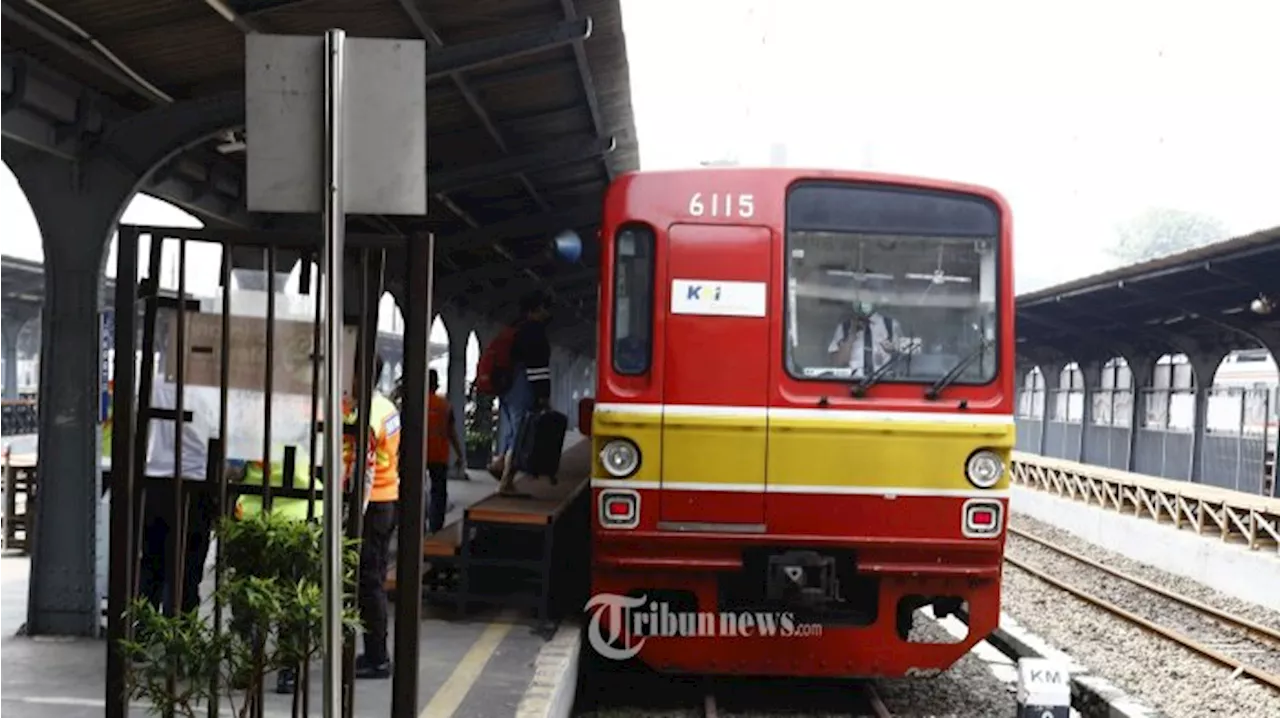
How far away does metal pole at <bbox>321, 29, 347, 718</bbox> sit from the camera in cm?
314

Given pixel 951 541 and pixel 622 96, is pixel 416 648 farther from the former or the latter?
pixel 622 96

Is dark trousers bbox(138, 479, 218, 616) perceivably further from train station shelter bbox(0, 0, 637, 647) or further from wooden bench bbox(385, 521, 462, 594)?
wooden bench bbox(385, 521, 462, 594)

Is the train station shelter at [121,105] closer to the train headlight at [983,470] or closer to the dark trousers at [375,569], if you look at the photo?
the dark trousers at [375,569]

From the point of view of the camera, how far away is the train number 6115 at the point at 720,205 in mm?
6461

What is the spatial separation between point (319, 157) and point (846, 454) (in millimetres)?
3683

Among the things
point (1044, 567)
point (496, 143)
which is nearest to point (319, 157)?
point (496, 143)

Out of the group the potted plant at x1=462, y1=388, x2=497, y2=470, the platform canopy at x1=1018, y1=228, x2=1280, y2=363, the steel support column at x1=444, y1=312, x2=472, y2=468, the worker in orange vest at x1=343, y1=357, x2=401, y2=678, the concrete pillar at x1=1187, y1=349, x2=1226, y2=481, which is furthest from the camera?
the potted plant at x1=462, y1=388, x2=497, y2=470

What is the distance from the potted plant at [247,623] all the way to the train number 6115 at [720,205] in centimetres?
331

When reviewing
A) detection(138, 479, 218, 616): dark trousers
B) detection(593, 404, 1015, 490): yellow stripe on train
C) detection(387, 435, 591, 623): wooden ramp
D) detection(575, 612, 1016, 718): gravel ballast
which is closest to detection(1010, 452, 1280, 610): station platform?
detection(575, 612, 1016, 718): gravel ballast

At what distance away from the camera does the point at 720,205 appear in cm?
647

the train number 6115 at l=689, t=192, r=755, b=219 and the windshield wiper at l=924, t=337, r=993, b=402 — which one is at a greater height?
the train number 6115 at l=689, t=192, r=755, b=219

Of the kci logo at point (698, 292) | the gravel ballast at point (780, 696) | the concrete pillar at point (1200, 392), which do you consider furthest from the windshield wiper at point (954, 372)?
the concrete pillar at point (1200, 392)

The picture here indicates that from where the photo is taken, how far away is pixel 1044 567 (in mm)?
14828

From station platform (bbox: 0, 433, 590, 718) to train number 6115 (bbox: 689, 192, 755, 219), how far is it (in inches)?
84.0
